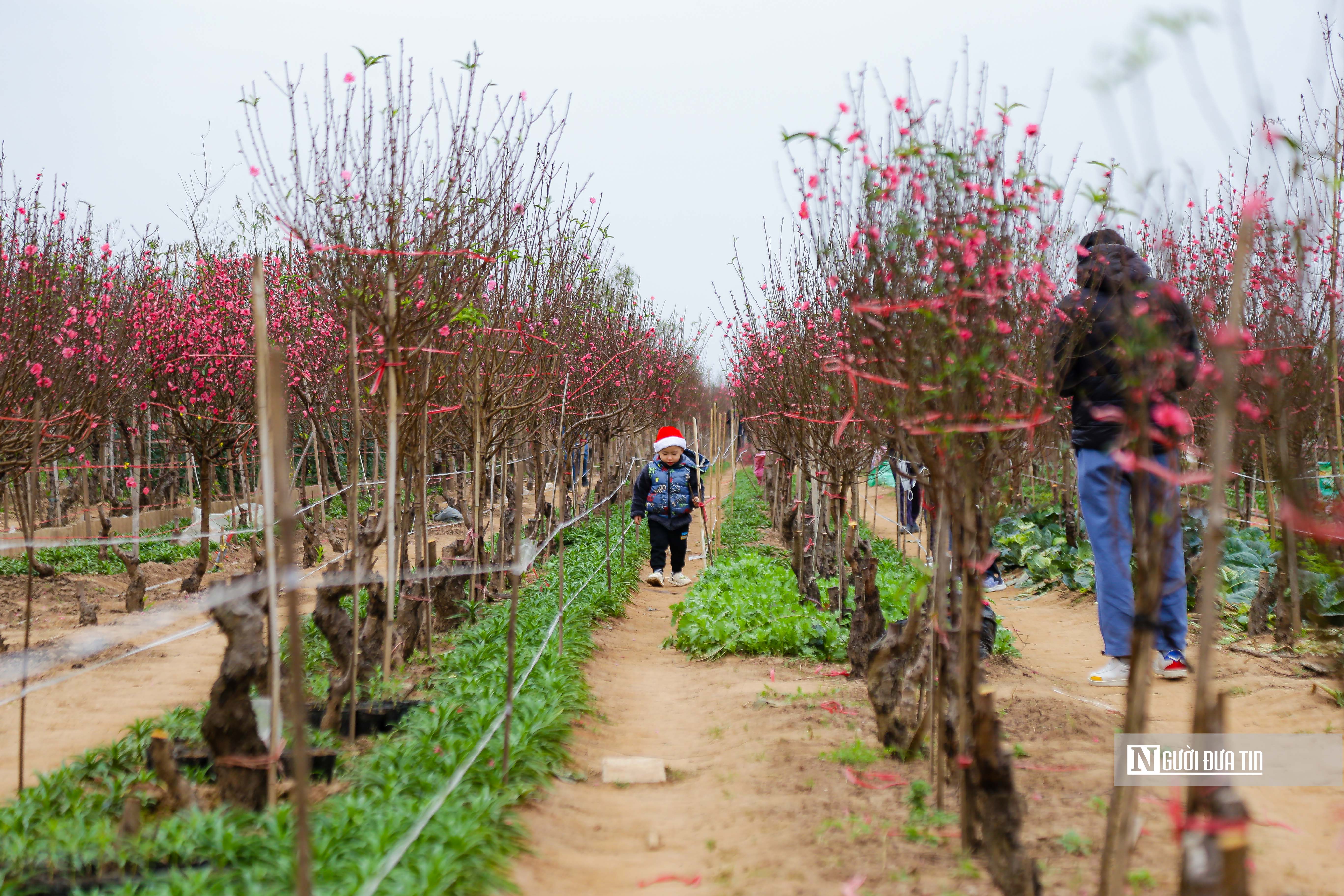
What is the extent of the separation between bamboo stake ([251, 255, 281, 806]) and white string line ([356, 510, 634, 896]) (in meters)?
0.66

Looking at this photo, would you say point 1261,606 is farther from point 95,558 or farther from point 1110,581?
point 95,558

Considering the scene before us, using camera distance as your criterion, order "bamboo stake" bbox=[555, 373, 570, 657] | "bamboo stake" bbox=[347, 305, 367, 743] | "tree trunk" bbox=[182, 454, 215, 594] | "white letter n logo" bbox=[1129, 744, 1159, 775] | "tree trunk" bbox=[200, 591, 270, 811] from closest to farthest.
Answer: "white letter n logo" bbox=[1129, 744, 1159, 775] < "tree trunk" bbox=[200, 591, 270, 811] < "bamboo stake" bbox=[347, 305, 367, 743] < "bamboo stake" bbox=[555, 373, 570, 657] < "tree trunk" bbox=[182, 454, 215, 594]

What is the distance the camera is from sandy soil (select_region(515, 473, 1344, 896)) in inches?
110

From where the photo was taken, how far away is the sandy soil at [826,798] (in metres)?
2.80

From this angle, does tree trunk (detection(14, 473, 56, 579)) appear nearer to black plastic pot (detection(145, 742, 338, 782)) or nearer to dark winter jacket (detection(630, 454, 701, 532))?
black plastic pot (detection(145, 742, 338, 782))

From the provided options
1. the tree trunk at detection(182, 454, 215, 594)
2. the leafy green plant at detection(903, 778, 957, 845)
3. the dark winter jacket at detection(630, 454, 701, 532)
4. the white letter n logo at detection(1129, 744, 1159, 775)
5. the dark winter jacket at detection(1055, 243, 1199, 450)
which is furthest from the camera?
the dark winter jacket at detection(630, 454, 701, 532)

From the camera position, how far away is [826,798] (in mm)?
3525

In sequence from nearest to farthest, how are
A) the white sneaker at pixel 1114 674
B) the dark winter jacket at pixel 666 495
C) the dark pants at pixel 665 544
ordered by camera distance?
the white sneaker at pixel 1114 674 → the dark winter jacket at pixel 666 495 → the dark pants at pixel 665 544

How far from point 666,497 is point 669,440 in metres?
0.64

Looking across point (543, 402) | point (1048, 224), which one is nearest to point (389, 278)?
point (1048, 224)

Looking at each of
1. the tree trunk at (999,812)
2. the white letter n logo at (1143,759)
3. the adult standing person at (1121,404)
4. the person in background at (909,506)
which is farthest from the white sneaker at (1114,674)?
the person in background at (909,506)

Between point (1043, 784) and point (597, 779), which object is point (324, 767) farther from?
point (1043, 784)

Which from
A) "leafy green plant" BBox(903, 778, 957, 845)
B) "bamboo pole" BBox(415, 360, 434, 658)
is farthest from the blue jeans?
"bamboo pole" BBox(415, 360, 434, 658)

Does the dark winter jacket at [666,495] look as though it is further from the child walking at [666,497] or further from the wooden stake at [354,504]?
the wooden stake at [354,504]
